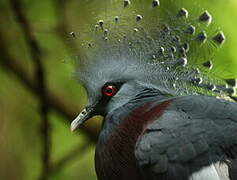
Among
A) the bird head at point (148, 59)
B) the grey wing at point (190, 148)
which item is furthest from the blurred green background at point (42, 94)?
the grey wing at point (190, 148)

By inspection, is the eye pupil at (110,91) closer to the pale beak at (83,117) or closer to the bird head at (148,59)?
the bird head at (148,59)

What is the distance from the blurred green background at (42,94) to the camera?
5.08m

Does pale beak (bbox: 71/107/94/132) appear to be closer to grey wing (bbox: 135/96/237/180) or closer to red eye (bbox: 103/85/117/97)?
red eye (bbox: 103/85/117/97)

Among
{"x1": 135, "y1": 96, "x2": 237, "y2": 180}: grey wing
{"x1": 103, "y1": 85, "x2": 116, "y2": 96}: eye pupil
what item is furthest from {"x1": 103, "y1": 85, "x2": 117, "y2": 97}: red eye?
{"x1": 135, "y1": 96, "x2": 237, "y2": 180}: grey wing

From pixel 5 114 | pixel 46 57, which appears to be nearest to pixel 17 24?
pixel 46 57

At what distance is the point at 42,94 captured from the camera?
5055 millimetres

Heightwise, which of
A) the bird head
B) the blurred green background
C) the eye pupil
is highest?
the bird head

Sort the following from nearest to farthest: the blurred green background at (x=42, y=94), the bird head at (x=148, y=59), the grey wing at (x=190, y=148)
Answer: the grey wing at (x=190, y=148), the bird head at (x=148, y=59), the blurred green background at (x=42, y=94)

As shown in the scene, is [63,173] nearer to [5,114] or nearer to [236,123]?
[5,114]

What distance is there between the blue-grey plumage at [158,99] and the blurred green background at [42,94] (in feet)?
2.23

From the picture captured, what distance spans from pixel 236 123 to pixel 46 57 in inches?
87.9

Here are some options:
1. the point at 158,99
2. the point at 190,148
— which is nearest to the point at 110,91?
the point at 158,99

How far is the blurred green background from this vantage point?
5.08 meters

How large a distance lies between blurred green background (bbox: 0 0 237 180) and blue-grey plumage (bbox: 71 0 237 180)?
681mm
